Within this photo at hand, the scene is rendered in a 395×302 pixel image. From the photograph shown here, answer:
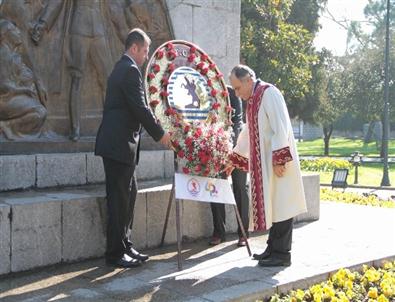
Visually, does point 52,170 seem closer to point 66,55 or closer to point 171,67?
point 66,55

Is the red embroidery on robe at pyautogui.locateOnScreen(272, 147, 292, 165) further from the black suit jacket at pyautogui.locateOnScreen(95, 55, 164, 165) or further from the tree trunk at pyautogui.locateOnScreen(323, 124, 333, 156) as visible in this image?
the tree trunk at pyautogui.locateOnScreen(323, 124, 333, 156)

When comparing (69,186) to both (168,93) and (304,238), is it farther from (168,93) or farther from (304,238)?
(304,238)

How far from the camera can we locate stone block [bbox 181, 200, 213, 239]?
6.22m

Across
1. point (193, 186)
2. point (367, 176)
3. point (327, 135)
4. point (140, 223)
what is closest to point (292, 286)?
point (193, 186)

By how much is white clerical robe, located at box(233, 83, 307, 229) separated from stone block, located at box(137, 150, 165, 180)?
2.04 m

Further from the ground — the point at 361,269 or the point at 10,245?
the point at 10,245

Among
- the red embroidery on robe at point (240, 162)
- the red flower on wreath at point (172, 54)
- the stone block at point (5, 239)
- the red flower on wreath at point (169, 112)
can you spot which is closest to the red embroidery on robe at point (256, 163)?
the red embroidery on robe at point (240, 162)

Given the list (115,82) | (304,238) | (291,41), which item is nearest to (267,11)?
(291,41)

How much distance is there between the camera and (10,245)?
4.79 metres

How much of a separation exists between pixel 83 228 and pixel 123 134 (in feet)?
3.60

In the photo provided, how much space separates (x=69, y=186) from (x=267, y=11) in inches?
581

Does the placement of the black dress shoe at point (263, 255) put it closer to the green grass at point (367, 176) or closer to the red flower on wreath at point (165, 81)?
the red flower on wreath at point (165, 81)

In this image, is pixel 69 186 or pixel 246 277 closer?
pixel 246 277

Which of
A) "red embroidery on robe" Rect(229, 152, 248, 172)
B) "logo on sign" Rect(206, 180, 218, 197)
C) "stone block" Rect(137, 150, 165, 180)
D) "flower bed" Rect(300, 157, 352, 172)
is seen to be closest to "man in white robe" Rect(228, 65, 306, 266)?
Result: "red embroidery on robe" Rect(229, 152, 248, 172)
